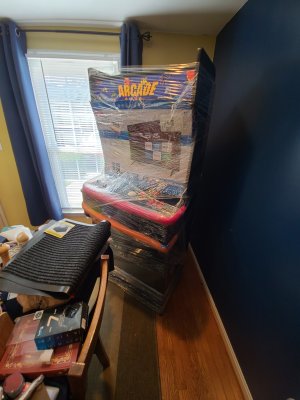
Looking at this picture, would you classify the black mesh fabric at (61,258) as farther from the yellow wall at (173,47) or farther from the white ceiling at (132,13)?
the yellow wall at (173,47)

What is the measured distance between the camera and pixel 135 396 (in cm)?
95

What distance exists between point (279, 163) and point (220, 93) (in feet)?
2.85

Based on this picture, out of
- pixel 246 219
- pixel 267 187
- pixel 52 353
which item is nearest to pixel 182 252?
pixel 246 219

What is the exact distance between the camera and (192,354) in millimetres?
1135

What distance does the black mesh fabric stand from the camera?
56 centimetres

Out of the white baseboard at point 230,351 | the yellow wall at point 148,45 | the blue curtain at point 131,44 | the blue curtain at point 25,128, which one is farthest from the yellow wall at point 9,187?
the white baseboard at point 230,351

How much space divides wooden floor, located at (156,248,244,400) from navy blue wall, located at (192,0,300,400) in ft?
0.41

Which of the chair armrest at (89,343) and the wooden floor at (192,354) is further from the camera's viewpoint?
the wooden floor at (192,354)

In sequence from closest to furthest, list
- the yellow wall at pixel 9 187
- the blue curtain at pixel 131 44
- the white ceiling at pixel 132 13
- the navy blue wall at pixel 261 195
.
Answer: the navy blue wall at pixel 261 195 → the white ceiling at pixel 132 13 → the blue curtain at pixel 131 44 → the yellow wall at pixel 9 187

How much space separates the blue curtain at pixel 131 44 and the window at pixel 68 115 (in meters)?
0.13

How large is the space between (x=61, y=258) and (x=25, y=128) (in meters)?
1.44

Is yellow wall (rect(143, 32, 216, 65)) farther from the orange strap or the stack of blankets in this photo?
the orange strap

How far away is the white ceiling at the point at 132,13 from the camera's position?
3.64 feet

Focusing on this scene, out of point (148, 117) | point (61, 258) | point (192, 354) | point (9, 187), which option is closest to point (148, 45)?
point (148, 117)
